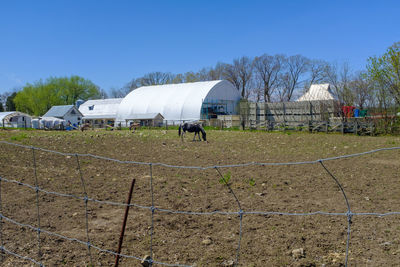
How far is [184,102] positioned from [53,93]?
155ft

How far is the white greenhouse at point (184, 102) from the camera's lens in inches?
1748

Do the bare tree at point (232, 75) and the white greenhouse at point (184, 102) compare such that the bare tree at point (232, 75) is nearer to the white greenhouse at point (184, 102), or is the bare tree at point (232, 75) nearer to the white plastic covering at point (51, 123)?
the white greenhouse at point (184, 102)

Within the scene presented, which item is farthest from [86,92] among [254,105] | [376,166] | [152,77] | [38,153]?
[376,166]

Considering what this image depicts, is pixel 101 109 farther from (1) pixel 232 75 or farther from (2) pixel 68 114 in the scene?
(1) pixel 232 75

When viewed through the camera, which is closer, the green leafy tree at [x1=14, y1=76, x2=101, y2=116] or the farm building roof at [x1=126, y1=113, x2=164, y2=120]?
the farm building roof at [x1=126, y1=113, x2=164, y2=120]

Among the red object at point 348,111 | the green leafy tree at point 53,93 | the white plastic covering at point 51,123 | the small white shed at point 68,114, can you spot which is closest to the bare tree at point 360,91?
the red object at point 348,111

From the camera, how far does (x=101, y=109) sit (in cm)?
6412

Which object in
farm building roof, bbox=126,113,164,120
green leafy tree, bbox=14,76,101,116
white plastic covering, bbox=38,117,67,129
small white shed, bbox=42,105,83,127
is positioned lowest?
white plastic covering, bbox=38,117,67,129

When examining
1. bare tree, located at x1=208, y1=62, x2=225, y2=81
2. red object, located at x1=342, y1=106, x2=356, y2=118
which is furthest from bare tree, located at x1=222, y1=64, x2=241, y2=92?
red object, located at x1=342, y1=106, x2=356, y2=118

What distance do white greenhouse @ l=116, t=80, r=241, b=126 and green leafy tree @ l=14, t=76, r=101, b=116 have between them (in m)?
34.8

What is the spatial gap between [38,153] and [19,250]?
755 cm

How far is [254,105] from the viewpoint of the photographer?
36.4m

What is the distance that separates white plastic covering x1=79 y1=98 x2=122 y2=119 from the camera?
61.7 m

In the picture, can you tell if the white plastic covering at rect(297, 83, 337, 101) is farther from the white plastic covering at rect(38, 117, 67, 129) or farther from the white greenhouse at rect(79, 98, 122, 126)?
the white greenhouse at rect(79, 98, 122, 126)
